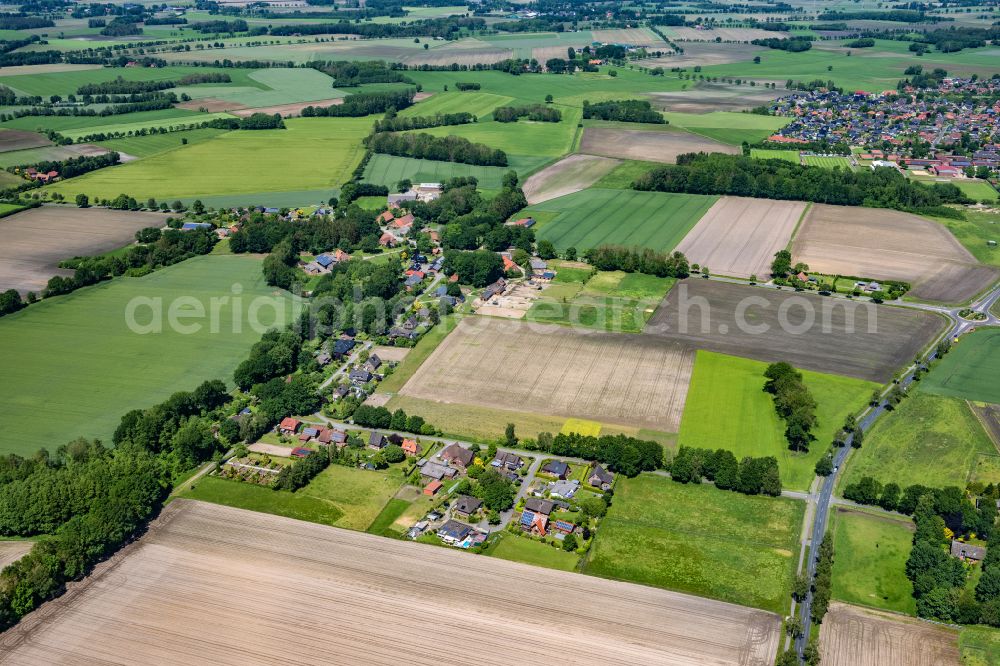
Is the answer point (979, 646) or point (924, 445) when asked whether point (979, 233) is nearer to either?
point (924, 445)

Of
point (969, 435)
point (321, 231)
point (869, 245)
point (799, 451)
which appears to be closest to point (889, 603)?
point (799, 451)

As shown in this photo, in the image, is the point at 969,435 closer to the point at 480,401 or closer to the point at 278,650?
the point at 480,401

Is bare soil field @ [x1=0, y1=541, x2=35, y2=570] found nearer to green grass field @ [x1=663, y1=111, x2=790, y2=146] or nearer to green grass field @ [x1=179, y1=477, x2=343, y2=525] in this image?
green grass field @ [x1=179, y1=477, x2=343, y2=525]

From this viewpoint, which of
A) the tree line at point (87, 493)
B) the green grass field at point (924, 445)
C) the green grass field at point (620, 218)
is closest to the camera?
the tree line at point (87, 493)

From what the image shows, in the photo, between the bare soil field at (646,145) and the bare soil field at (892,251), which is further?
the bare soil field at (646,145)

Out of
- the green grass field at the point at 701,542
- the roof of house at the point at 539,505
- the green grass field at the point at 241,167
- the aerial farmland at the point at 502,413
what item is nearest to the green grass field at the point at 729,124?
the aerial farmland at the point at 502,413

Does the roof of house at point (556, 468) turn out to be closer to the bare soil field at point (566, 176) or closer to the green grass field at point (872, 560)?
the green grass field at point (872, 560)

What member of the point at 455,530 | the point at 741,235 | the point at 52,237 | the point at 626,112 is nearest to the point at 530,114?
the point at 626,112
